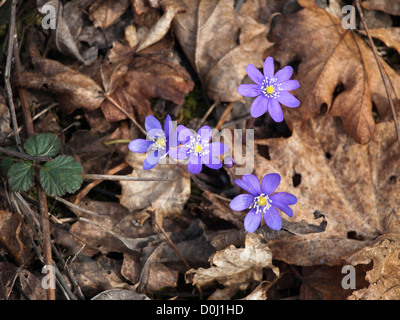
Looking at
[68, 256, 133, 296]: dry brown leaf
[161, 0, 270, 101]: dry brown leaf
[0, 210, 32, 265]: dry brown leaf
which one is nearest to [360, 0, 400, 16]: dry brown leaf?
[161, 0, 270, 101]: dry brown leaf

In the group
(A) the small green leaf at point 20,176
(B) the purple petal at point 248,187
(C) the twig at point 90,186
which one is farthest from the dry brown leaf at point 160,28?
(B) the purple petal at point 248,187

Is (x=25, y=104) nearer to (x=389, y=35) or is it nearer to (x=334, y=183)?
(x=334, y=183)

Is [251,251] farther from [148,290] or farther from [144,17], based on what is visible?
[144,17]

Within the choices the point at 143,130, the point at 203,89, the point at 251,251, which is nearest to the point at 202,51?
the point at 203,89

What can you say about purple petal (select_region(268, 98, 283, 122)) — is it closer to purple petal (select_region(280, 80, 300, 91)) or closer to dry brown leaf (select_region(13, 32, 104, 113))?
purple petal (select_region(280, 80, 300, 91))

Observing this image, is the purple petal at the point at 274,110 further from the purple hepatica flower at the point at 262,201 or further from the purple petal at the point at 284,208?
the purple petal at the point at 284,208
